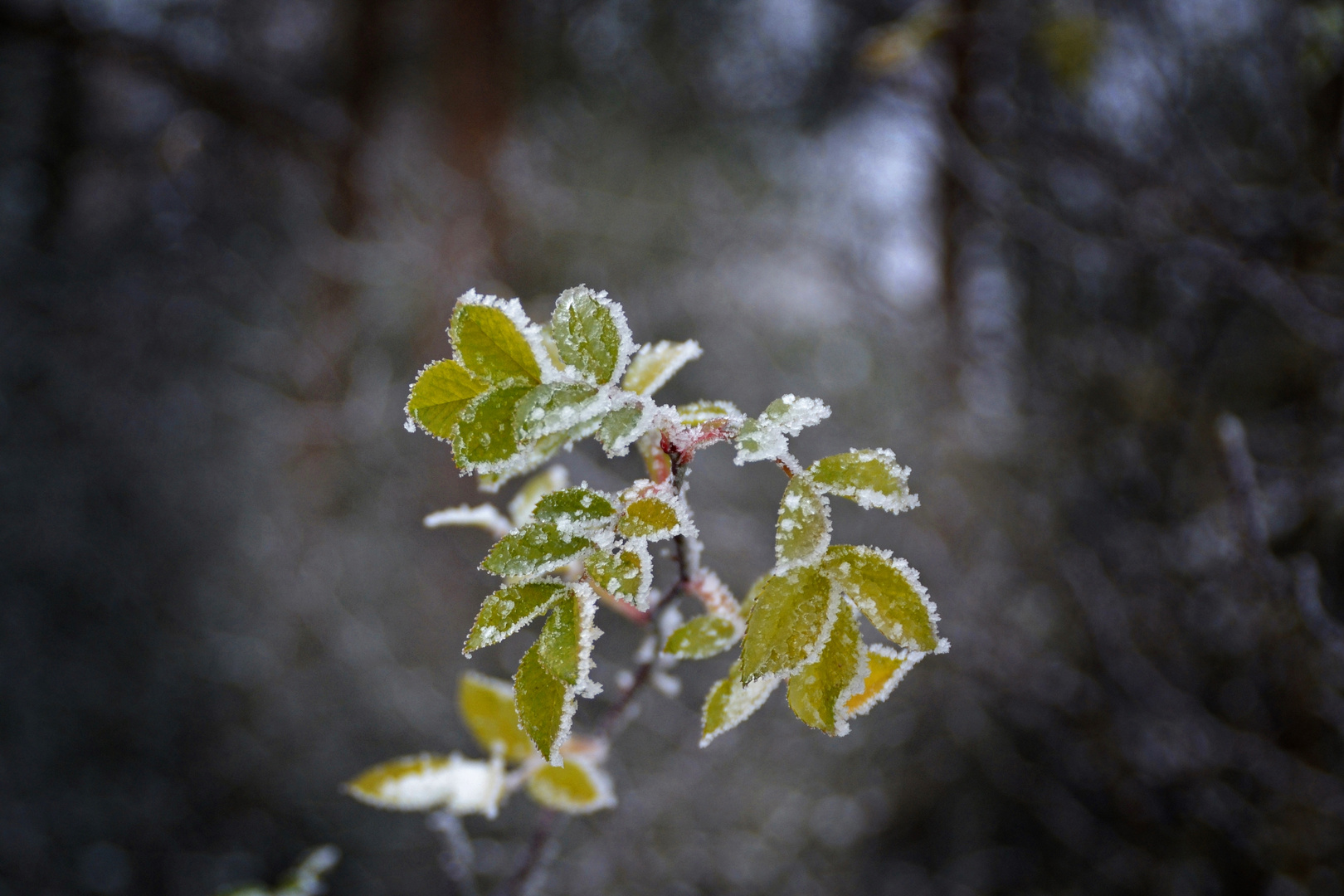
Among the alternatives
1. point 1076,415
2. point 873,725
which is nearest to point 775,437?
point 1076,415

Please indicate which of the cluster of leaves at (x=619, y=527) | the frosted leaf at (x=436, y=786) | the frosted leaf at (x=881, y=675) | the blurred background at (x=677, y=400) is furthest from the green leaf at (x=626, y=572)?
the blurred background at (x=677, y=400)

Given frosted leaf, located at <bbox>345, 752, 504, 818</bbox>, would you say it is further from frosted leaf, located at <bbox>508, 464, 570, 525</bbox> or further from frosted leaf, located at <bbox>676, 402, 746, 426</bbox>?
frosted leaf, located at <bbox>676, 402, 746, 426</bbox>

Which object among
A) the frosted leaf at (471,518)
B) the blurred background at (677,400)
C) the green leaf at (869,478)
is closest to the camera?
the green leaf at (869,478)

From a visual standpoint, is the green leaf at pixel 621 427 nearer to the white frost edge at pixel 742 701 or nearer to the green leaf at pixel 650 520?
the green leaf at pixel 650 520

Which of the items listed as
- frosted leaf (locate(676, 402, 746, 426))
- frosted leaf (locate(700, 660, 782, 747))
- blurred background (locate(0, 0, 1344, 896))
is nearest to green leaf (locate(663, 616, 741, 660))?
frosted leaf (locate(700, 660, 782, 747))

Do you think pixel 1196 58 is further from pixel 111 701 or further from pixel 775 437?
pixel 111 701

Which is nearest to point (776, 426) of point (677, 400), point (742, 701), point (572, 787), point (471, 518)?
point (742, 701)
